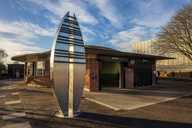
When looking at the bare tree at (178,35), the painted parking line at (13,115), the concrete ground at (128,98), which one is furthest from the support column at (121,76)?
the painted parking line at (13,115)

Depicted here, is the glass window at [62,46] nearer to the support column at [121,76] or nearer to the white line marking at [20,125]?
the white line marking at [20,125]

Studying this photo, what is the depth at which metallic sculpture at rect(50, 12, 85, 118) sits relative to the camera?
359 inches

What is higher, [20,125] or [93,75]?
[93,75]

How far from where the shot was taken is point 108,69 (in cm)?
2577

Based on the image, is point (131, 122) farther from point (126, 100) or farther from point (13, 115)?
point (126, 100)

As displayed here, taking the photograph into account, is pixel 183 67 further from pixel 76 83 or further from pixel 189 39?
pixel 76 83

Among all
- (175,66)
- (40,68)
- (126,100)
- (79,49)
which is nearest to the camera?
(79,49)

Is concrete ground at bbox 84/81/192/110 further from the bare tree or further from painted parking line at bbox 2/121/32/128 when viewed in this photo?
the bare tree

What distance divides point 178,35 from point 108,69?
9957mm

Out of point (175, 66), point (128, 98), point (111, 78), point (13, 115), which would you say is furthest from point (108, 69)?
point (175, 66)

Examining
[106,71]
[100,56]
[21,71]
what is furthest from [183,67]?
[21,71]

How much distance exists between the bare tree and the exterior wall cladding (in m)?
3.64

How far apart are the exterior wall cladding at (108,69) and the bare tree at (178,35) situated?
3637 millimetres

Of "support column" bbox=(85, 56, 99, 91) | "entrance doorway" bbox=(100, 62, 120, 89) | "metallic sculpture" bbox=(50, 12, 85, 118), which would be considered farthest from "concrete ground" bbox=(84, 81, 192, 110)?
"entrance doorway" bbox=(100, 62, 120, 89)
